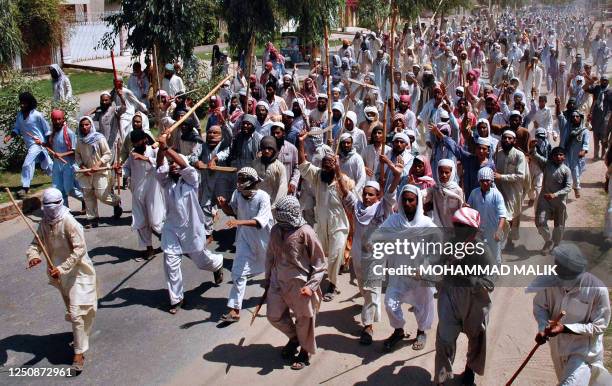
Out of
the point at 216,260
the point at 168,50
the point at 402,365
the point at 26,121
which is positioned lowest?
the point at 402,365

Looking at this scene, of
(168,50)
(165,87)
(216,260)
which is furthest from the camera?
(168,50)

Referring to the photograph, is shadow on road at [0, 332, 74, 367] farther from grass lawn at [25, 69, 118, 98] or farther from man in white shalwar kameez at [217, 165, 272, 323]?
grass lawn at [25, 69, 118, 98]

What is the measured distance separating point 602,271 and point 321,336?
3458mm

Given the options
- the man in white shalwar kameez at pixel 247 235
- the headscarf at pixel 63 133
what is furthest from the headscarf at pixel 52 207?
the headscarf at pixel 63 133

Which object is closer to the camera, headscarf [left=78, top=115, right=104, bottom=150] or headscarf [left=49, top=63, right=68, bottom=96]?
headscarf [left=78, top=115, right=104, bottom=150]

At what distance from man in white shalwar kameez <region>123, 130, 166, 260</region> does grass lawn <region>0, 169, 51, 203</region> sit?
11.4 feet

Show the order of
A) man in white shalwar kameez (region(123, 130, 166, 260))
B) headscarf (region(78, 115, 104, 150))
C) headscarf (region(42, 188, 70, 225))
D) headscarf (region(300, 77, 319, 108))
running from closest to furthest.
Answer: headscarf (region(42, 188, 70, 225)) → man in white shalwar kameez (region(123, 130, 166, 260)) → headscarf (region(78, 115, 104, 150)) → headscarf (region(300, 77, 319, 108))

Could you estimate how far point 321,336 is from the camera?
6.51m

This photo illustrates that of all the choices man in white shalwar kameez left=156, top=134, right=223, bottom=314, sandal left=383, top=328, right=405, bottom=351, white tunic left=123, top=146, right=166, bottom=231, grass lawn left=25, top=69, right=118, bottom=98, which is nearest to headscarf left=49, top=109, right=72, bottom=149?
white tunic left=123, top=146, right=166, bottom=231

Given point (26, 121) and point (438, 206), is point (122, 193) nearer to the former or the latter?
point (26, 121)

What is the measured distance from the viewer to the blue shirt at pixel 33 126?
10.3 m

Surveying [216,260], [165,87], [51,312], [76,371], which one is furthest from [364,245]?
[165,87]

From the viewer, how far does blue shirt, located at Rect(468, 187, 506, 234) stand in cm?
695

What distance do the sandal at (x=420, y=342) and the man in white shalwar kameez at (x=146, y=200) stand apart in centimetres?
346
